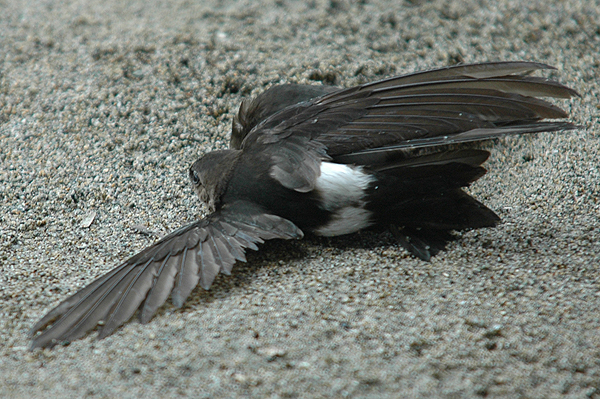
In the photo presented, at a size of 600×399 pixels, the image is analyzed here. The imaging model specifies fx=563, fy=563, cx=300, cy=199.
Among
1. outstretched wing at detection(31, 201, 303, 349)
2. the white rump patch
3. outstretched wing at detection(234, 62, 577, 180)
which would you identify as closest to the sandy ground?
outstretched wing at detection(31, 201, 303, 349)

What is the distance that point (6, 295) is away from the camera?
5.77 ft

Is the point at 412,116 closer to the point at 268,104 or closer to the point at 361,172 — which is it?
the point at 361,172

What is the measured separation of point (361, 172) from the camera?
1886 millimetres

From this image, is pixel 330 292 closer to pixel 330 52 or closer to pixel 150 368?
pixel 150 368

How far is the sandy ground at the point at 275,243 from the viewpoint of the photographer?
138cm

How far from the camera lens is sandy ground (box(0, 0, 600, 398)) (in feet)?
4.54

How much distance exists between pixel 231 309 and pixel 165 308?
199 mm

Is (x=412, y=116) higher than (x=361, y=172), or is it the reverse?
(x=412, y=116)

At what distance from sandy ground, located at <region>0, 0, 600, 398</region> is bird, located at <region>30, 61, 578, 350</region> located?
0.10 meters

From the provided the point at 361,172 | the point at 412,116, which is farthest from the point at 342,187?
the point at 412,116

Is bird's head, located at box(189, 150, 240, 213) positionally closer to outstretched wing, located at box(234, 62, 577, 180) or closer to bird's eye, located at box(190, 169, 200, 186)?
bird's eye, located at box(190, 169, 200, 186)

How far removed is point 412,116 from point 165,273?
932 millimetres

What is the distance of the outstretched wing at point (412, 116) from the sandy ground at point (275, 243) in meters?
0.32

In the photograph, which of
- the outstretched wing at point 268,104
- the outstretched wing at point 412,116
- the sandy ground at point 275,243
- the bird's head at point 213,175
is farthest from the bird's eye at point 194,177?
the outstretched wing at point 412,116
